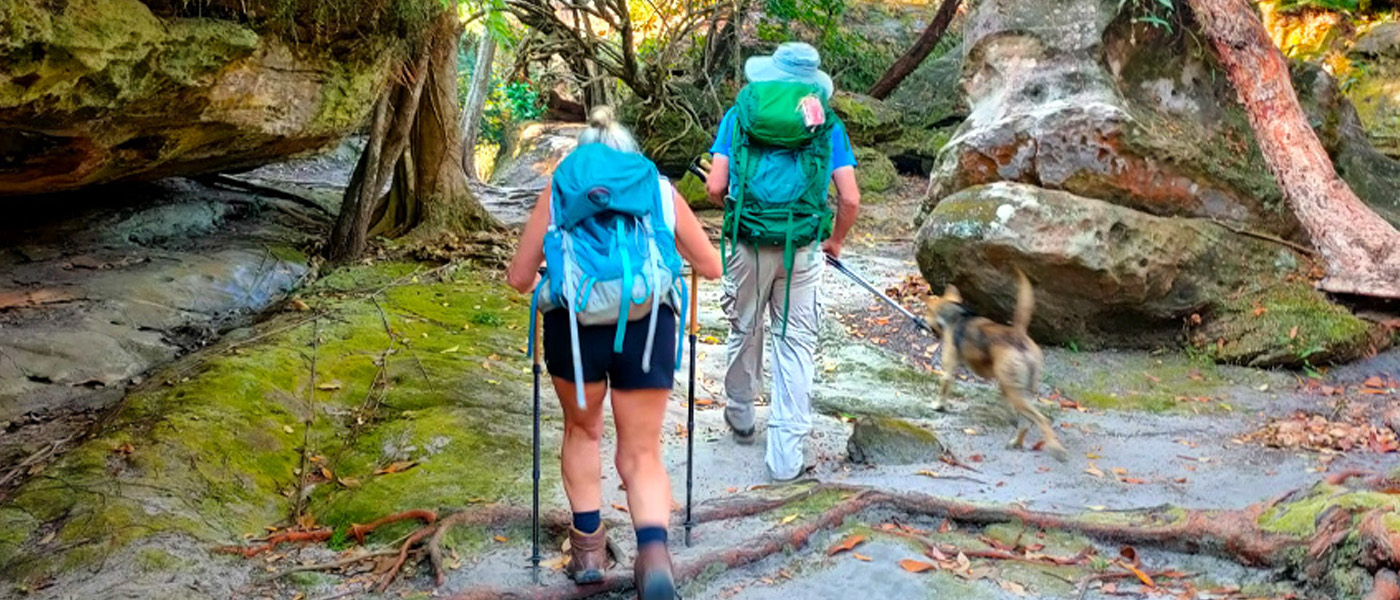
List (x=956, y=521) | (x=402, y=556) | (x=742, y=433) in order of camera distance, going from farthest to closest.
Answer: (x=742, y=433) < (x=956, y=521) < (x=402, y=556)

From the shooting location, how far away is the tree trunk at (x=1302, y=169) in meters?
8.41

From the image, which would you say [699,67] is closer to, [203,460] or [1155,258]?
[1155,258]

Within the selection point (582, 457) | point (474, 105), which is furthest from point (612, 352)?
point (474, 105)

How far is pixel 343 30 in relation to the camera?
816 centimetres

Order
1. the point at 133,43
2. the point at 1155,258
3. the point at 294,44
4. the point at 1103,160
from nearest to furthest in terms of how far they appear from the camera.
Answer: the point at 133,43 → the point at 294,44 → the point at 1155,258 → the point at 1103,160

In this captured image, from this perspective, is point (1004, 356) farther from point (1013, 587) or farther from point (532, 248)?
point (532, 248)

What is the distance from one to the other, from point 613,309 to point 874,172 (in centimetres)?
1376

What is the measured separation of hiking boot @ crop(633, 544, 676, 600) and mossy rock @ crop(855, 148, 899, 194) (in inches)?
516

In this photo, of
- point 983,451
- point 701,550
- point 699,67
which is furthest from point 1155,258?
point 699,67

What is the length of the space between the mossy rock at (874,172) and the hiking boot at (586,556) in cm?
1294

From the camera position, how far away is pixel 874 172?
1691 cm

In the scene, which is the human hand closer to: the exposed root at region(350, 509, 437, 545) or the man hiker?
the man hiker

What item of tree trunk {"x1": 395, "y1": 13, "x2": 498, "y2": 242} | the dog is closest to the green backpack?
the dog

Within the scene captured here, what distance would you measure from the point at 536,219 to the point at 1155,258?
19.9 ft
